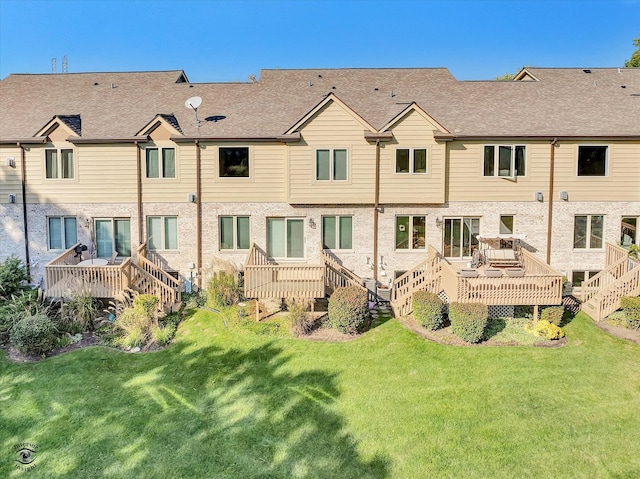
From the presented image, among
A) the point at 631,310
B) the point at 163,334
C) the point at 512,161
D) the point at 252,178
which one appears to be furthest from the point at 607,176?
the point at 163,334

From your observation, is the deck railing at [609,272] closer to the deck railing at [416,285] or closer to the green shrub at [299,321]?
the deck railing at [416,285]

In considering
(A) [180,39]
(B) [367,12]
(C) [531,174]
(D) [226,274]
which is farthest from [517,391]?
(A) [180,39]

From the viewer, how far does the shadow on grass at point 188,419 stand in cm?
785

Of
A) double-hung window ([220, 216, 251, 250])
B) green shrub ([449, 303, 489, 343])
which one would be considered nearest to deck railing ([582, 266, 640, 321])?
green shrub ([449, 303, 489, 343])

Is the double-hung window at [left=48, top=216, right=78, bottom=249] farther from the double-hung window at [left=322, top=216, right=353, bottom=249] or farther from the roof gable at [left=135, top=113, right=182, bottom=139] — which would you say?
the double-hung window at [left=322, top=216, right=353, bottom=249]

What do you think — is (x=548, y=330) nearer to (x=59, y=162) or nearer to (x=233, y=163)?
(x=233, y=163)

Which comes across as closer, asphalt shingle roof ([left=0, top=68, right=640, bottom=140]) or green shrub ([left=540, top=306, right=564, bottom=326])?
green shrub ([left=540, top=306, right=564, bottom=326])

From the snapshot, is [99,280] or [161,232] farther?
[161,232]

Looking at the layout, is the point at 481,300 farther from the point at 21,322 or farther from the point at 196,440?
the point at 21,322

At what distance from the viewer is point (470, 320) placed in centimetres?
1158

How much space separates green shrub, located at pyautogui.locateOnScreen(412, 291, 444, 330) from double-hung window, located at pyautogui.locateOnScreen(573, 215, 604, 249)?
277 inches

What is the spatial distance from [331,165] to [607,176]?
1042 cm

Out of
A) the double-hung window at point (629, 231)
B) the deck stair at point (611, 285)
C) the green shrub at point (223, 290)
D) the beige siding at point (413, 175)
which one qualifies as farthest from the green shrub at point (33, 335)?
the double-hung window at point (629, 231)

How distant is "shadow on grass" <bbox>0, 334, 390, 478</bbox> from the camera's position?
309 inches
